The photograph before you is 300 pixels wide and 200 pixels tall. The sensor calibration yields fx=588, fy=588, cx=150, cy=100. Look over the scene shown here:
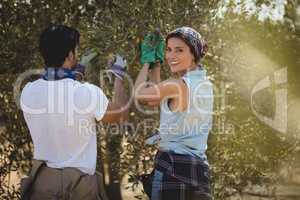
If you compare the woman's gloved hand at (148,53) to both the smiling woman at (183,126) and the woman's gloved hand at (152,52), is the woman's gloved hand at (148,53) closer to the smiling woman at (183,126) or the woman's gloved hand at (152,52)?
the woman's gloved hand at (152,52)

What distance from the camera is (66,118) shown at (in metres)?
3.09

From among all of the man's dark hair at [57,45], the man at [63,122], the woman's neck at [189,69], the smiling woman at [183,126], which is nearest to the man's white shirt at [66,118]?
the man at [63,122]

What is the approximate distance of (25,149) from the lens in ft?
17.7

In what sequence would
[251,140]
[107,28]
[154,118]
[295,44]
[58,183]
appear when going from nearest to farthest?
[58,183], [107,28], [154,118], [251,140], [295,44]

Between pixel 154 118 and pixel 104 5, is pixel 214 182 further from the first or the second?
pixel 104 5

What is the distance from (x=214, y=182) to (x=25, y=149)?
1.75m

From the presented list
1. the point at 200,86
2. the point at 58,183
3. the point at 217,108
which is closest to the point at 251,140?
the point at 217,108

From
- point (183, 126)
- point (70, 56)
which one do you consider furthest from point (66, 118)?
point (183, 126)

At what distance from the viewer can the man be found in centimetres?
308

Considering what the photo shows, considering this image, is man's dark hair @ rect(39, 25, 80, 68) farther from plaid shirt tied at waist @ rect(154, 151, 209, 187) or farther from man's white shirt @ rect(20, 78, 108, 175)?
plaid shirt tied at waist @ rect(154, 151, 209, 187)

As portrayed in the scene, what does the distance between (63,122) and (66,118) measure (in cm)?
3

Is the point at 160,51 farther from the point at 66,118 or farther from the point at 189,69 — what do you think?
the point at 66,118

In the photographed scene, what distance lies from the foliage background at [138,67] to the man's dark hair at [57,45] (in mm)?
1289

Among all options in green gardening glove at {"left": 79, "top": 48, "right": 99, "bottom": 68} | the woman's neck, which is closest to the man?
the woman's neck
